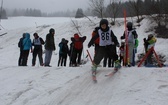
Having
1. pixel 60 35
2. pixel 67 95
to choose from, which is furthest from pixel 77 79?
pixel 60 35

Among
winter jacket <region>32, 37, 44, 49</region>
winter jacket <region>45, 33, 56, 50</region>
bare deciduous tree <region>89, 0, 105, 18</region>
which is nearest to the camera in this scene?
winter jacket <region>45, 33, 56, 50</region>

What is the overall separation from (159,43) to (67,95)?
19.3 meters

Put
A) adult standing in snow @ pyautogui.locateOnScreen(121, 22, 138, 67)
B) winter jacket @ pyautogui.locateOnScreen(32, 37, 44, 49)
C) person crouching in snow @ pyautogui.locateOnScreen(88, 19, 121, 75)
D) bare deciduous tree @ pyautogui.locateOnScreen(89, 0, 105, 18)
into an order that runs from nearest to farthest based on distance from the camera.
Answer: person crouching in snow @ pyautogui.locateOnScreen(88, 19, 121, 75) → adult standing in snow @ pyautogui.locateOnScreen(121, 22, 138, 67) → winter jacket @ pyautogui.locateOnScreen(32, 37, 44, 49) → bare deciduous tree @ pyautogui.locateOnScreen(89, 0, 105, 18)

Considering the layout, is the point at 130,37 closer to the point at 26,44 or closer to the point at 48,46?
the point at 48,46

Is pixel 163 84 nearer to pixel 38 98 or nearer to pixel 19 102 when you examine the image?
pixel 38 98

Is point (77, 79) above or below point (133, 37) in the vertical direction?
below

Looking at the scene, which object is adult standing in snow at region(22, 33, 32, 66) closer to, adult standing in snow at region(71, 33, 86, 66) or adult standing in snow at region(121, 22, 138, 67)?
adult standing in snow at region(71, 33, 86, 66)

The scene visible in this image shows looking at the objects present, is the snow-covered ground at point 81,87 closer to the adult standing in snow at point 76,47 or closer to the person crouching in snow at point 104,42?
the person crouching in snow at point 104,42

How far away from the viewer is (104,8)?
1566 inches

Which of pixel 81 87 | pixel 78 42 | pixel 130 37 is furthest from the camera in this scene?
pixel 78 42

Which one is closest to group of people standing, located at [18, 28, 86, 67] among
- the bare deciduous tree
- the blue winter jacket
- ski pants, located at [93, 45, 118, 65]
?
the blue winter jacket

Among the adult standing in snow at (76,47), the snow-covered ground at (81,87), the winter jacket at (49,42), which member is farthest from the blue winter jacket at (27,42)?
the snow-covered ground at (81,87)

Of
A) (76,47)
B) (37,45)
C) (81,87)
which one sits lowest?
(81,87)

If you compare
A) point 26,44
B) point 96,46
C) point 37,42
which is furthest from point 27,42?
point 96,46
